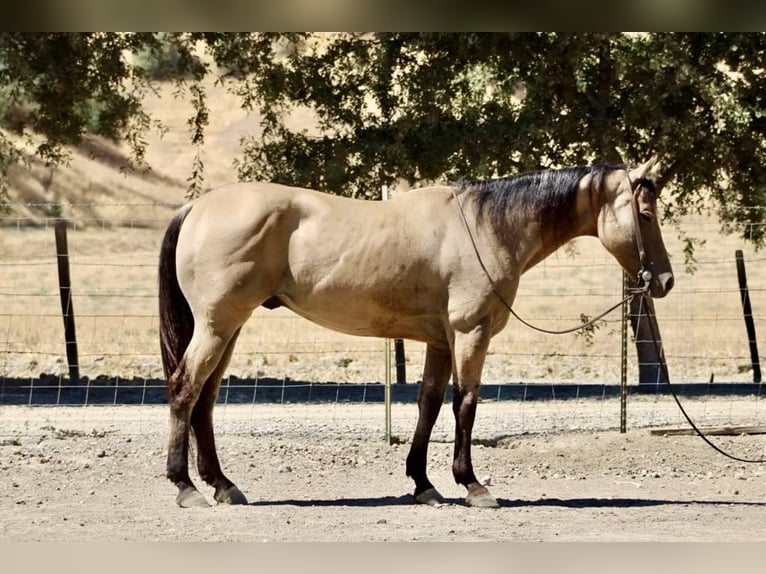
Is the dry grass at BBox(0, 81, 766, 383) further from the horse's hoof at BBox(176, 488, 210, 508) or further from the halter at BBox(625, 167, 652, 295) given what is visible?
the halter at BBox(625, 167, 652, 295)

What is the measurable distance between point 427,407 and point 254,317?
8.06m

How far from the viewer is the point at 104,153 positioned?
118 ft

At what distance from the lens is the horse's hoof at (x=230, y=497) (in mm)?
6316

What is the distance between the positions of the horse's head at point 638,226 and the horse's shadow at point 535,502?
3.89 feet

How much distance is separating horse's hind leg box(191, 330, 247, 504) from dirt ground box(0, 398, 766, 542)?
0.74 feet

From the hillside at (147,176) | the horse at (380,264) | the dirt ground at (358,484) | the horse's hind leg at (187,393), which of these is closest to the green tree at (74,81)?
the dirt ground at (358,484)

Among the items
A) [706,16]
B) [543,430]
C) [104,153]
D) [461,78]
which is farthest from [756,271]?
[104,153]

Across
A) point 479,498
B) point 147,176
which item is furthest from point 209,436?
point 147,176

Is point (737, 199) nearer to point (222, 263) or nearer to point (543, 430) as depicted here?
point (543, 430)

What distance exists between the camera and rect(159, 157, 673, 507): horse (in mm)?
6156

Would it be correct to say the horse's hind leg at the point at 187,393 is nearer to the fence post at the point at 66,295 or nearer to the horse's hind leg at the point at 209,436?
the horse's hind leg at the point at 209,436

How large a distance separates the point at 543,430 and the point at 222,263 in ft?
12.6

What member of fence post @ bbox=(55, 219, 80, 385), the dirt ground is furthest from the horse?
fence post @ bbox=(55, 219, 80, 385)

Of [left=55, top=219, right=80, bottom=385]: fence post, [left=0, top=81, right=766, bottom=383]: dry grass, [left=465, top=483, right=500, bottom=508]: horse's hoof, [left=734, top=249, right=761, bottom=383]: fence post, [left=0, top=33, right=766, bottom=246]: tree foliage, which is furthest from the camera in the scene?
[left=0, top=81, right=766, bottom=383]: dry grass
